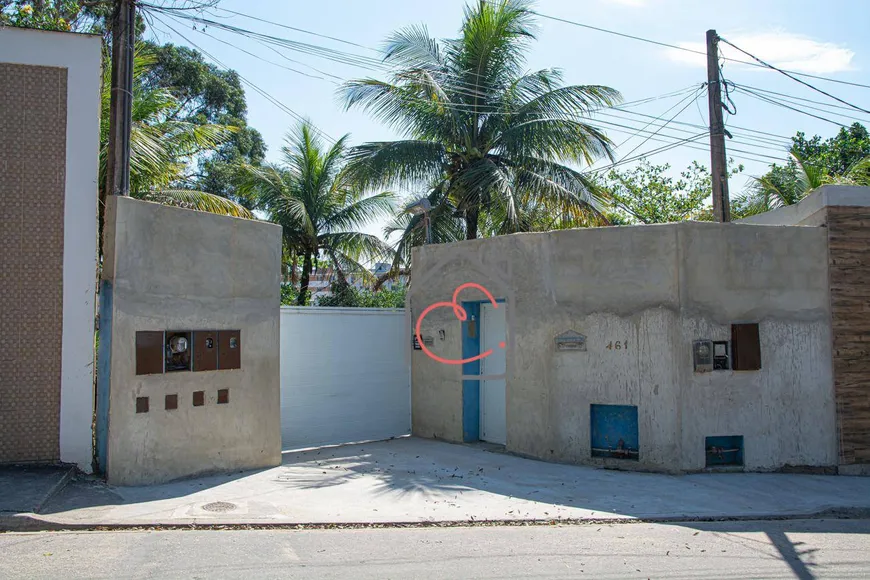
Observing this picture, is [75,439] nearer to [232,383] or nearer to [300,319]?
[232,383]

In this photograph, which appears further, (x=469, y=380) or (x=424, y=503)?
(x=469, y=380)

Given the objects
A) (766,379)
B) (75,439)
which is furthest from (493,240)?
(75,439)

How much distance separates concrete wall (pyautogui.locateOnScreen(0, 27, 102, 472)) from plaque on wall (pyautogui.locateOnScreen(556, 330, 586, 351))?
6.22m

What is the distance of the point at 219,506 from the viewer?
762 centimetres

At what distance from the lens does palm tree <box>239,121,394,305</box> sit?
19.7 meters

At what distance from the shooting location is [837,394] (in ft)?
32.4

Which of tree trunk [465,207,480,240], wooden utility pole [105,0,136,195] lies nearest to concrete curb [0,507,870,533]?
wooden utility pole [105,0,136,195]

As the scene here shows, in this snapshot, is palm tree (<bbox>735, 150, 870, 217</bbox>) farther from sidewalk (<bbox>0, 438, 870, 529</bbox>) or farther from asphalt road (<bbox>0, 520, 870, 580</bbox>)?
asphalt road (<bbox>0, 520, 870, 580</bbox>)

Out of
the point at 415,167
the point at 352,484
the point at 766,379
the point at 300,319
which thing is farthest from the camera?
the point at 415,167

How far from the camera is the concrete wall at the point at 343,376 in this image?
11.4 m

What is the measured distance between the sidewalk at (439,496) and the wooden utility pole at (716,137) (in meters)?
4.52

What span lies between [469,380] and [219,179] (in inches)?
767

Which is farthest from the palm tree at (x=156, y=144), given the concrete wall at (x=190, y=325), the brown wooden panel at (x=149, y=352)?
the brown wooden panel at (x=149, y=352)

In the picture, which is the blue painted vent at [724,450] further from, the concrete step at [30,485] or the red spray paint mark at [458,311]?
the concrete step at [30,485]
